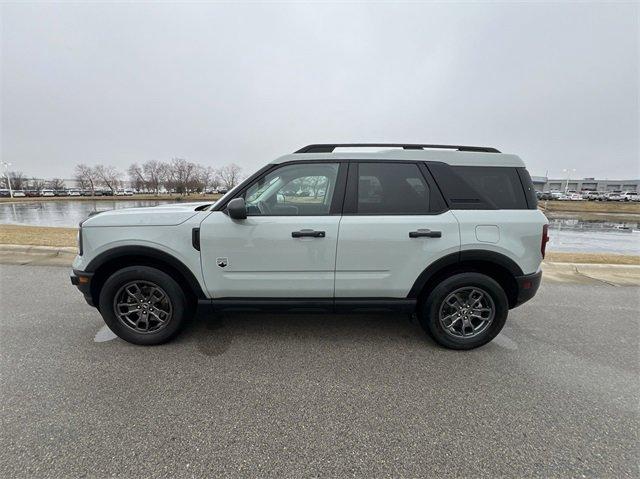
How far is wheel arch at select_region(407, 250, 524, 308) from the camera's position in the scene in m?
2.93

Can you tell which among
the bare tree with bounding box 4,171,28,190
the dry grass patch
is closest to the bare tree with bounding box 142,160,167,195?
the bare tree with bounding box 4,171,28,190

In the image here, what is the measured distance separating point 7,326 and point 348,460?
4.06 m

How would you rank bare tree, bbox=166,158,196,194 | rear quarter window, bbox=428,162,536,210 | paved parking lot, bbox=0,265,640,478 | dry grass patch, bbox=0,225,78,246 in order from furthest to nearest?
bare tree, bbox=166,158,196,194, dry grass patch, bbox=0,225,78,246, rear quarter window, bbox=428,162,536,210, paved parking lot, bbox=0,265,640,478

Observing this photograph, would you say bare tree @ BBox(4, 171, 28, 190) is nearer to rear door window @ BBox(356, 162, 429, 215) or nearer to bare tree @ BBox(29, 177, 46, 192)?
bare tree @ BBox(29, 177, 46, 192)

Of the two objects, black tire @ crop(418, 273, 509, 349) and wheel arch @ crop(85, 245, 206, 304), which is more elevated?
wheel arch @ crop(85, 245, 206, 304)

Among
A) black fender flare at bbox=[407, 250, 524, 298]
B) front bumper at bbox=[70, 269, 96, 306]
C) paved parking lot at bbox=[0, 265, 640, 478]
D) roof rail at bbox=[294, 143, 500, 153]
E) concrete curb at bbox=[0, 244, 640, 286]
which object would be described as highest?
roof rail at bbox=[294, 143, 500, 153]

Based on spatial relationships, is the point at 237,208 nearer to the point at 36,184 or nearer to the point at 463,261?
the point at 463,261

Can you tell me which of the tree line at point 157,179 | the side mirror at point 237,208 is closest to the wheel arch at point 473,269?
the side mirror at point 237,208

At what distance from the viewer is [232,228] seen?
9.34ft

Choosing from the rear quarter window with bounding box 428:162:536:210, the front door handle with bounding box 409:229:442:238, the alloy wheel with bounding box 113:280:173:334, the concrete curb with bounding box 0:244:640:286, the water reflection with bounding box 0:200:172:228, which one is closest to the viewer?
the front door handle with bounding box 409:229:442:238

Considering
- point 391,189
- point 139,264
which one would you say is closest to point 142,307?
point 139,264

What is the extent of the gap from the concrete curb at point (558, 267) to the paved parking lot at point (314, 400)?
210 cm

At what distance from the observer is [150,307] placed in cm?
308

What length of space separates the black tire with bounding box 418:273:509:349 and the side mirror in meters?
1.98
